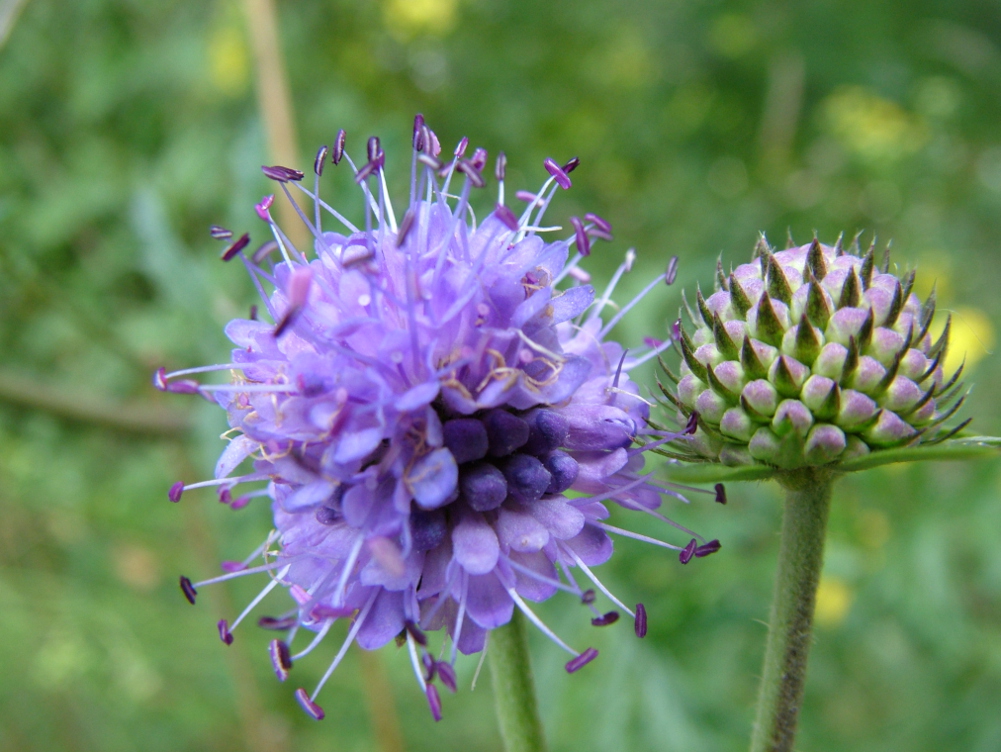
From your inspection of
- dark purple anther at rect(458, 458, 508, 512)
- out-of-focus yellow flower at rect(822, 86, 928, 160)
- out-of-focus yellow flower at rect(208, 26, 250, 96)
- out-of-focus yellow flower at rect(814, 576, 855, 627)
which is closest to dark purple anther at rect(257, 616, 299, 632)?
dark purple anther at rect(458, 458, 508, 512)

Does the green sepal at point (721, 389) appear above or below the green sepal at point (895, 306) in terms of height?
below

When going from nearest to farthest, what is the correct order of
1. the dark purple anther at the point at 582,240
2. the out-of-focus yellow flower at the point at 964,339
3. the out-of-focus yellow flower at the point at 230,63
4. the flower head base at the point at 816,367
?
the flower head base at the point at 816,367
the dark purple anther at the point at 582,240
the out-of-focus yellow flower at the point at 964,339
the out-of-focus yellow flower at the point at 230,63

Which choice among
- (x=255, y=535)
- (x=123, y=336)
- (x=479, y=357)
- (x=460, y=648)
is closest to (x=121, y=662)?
(x=255, y=535)

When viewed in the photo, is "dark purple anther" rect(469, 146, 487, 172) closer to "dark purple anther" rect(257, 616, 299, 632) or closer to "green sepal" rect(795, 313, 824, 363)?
"green sepal" rect(795, 313, 824, 363)

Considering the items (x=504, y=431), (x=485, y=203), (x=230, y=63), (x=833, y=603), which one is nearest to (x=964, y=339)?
(x=833, y=603)

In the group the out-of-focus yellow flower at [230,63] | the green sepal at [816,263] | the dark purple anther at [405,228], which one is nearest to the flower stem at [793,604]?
the green sepal at [816,263]

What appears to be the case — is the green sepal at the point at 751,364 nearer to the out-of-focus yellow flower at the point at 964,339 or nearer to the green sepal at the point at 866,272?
the green sepal at the point at 866,272
